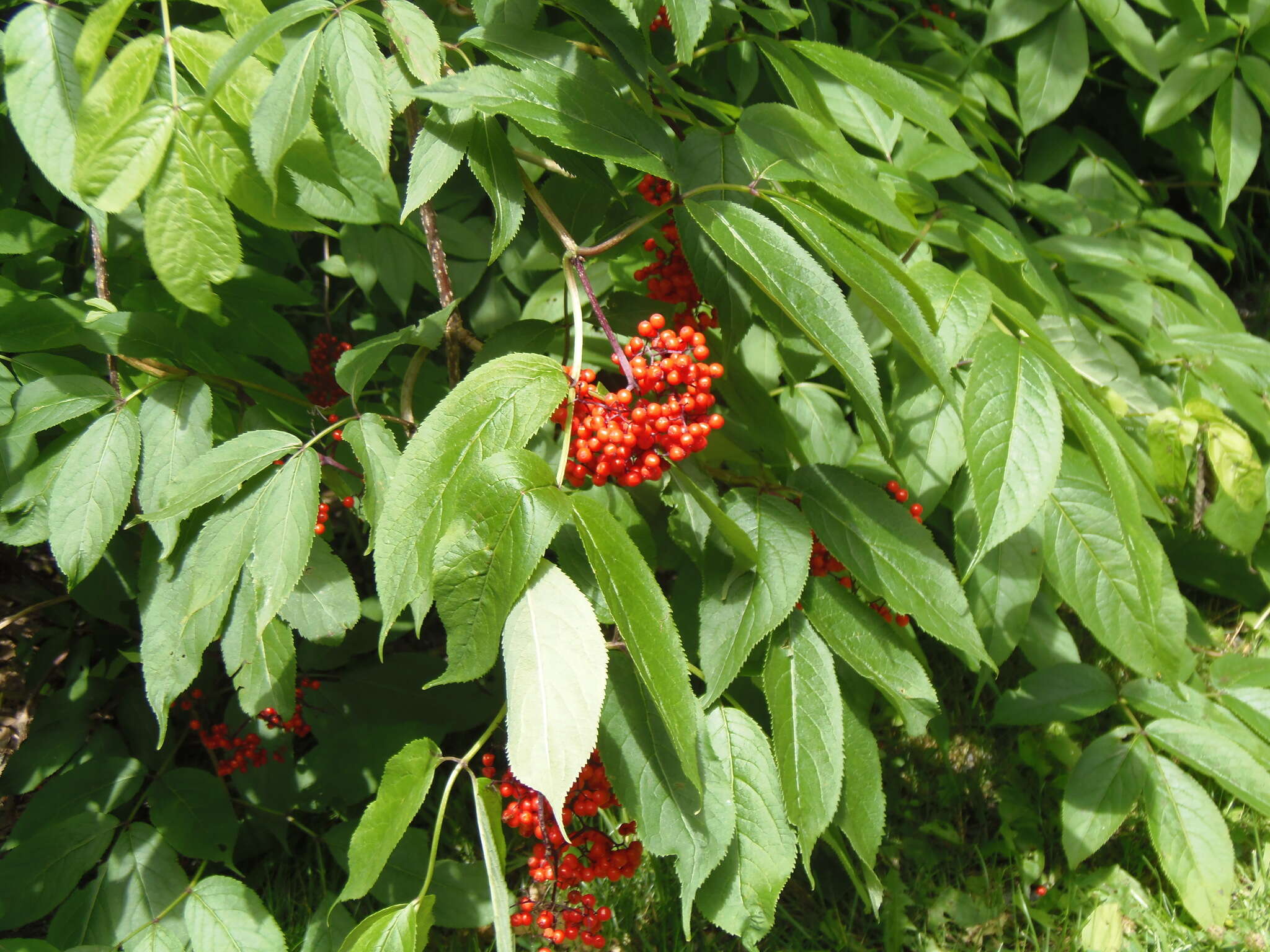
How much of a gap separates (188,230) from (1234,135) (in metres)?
2.49

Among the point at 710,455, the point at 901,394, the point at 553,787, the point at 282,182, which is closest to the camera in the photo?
the point at 553,787

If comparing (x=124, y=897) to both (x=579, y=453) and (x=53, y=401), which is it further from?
(x=579, y=453)

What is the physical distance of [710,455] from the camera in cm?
144

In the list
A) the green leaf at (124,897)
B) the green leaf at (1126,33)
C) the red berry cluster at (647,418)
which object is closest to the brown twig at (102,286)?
the red berry cluster at (647,418)

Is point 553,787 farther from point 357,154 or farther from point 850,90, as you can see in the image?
point 850,90

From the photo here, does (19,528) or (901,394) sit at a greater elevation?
(901,394)

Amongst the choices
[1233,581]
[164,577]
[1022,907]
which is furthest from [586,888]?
[1233,581]

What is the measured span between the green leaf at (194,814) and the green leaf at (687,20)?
1808 millimetres

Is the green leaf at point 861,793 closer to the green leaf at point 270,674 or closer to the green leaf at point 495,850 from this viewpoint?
the green leaf at point 495,850

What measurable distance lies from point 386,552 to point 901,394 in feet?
3.03

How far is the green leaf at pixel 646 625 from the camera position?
36.3 inches

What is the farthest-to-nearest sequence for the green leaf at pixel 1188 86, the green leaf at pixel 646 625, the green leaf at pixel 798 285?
1. the green leaf at pixel 1188 86
2. the green leaf at pixel 798 285
3. the green leaf at pixel 646 625

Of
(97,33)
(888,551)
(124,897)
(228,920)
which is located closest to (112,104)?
(97,33)

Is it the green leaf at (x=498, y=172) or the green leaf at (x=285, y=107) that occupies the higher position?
the green leaf at (x=285, y=107)
